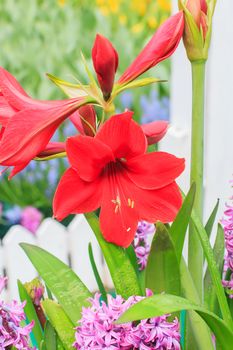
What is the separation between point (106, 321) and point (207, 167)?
1.08m

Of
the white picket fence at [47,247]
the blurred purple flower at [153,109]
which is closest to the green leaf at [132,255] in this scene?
the white picket fence at [47,247]

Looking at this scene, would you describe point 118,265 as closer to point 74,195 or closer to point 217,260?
point 74,195

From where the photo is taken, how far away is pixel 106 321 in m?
0.71

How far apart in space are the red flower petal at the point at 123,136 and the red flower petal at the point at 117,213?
0.04 m

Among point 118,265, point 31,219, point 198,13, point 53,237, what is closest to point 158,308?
point 118,265

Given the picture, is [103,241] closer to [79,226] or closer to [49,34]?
[79,226]

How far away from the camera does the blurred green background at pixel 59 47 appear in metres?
2.61

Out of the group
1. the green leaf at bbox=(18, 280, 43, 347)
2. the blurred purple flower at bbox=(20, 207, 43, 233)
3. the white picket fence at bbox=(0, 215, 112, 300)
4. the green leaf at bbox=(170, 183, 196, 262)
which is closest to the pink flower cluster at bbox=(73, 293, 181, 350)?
the green leaf at bbox=(170, 183, 196, 262)

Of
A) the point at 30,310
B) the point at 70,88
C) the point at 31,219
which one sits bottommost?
the point at 31,219

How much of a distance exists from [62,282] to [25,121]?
262mm

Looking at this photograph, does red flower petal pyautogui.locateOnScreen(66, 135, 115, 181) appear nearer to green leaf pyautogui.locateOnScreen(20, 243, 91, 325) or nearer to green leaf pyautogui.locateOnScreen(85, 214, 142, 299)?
green leaf pyautogui.locateOnScreen(85, 214, 142, 299)

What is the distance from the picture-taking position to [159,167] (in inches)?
30.0

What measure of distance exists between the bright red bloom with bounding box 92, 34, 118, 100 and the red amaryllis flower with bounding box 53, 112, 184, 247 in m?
0.05

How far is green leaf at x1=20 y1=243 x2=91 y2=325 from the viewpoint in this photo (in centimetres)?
87
